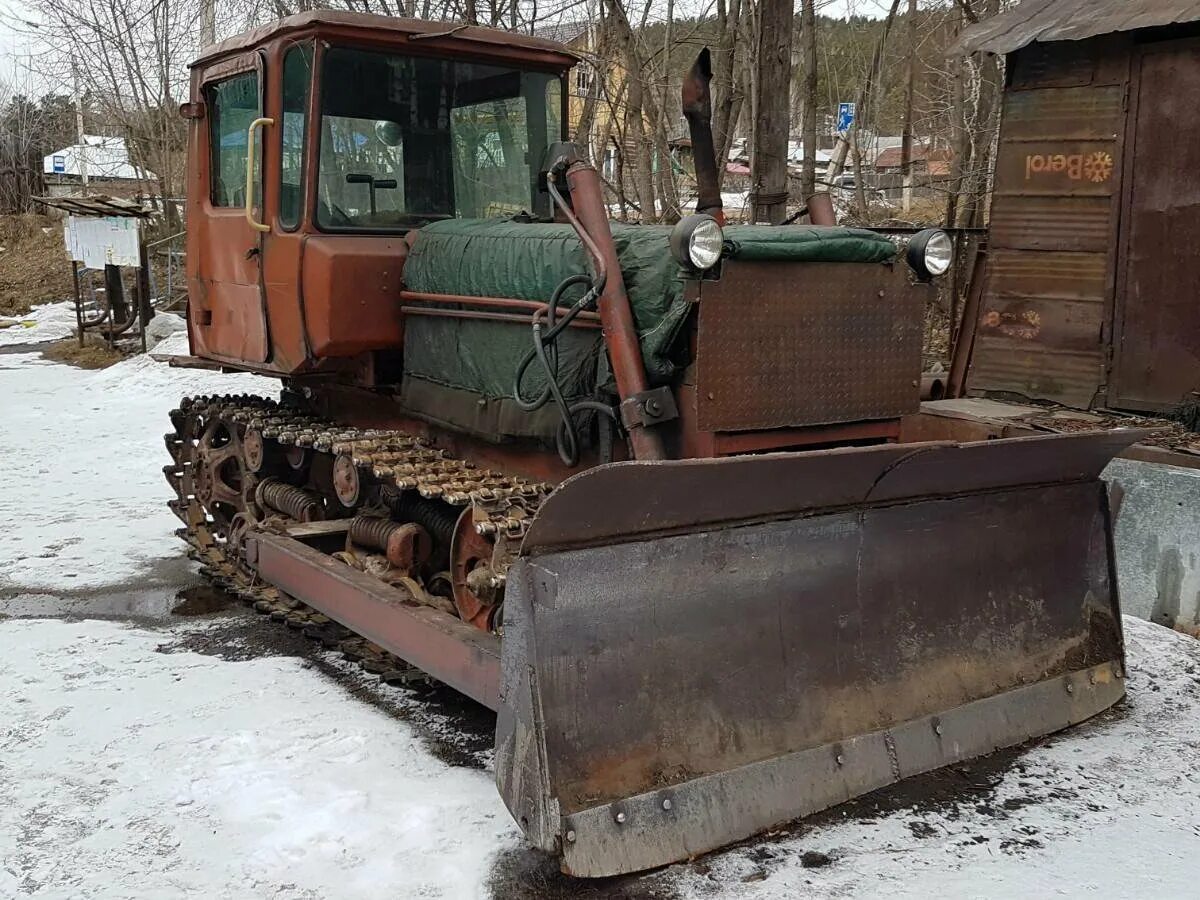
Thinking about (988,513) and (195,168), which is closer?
(988,513)

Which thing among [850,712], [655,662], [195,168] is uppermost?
[195,168]

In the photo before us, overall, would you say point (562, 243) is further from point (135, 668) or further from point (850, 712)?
point (135, 668)

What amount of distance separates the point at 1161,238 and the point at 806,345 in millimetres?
4137

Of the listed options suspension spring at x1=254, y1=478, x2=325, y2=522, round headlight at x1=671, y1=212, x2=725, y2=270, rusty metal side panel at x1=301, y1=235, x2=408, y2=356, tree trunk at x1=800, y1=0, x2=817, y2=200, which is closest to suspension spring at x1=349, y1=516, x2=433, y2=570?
suspension spring at x1=254, y1=478, x2=325, y2=522

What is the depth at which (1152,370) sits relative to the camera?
23.8ft

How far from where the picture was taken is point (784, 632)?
3824 millimetres

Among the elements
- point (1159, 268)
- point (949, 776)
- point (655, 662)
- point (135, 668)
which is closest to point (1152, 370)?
point (1159, 268)

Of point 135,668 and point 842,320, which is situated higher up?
point 842,320

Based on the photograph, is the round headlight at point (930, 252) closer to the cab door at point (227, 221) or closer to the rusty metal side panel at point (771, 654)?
the rusty metal side panel at point (771, 654)

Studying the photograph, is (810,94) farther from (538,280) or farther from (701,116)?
(538,280)

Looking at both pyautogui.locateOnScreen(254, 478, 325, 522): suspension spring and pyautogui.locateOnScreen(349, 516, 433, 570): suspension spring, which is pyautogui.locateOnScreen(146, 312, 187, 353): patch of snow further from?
pyautogui.locateOnScreen(349, 516, 433, 570): suspension spring

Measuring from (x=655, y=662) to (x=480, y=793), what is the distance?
2.74ft

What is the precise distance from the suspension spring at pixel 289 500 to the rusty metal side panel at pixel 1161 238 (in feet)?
16.5

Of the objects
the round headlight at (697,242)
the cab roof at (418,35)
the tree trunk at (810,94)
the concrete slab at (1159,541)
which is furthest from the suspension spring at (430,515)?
the tree trunk at (810,94)
